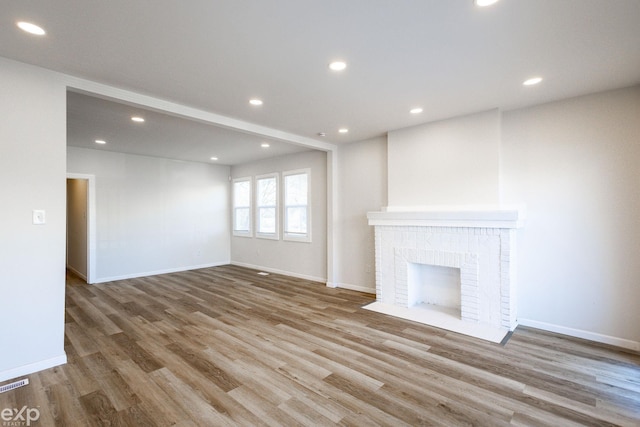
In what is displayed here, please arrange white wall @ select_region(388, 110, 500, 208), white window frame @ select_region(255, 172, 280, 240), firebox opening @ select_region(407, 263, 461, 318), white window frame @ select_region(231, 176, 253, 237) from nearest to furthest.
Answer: white wall @ select_region(388, 110, 500, 208) < firebox opening @ select_region(407, 263, 461, 318) < white window frame @ select_region(255, 172, 280, 240) < white window frame @ select_region(231, 176, 253, 237)

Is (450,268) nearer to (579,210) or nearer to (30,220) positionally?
(579,210)

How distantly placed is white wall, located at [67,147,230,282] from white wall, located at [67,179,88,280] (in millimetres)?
420

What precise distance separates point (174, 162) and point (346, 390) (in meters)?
6.53

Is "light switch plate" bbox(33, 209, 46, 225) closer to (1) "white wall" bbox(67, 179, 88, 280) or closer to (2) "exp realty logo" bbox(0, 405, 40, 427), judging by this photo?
(2) "exp realty logo" bbox(0, 405, 40, 427)

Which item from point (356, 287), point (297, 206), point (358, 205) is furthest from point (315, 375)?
point (297, 206)

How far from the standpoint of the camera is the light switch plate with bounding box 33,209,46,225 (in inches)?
102

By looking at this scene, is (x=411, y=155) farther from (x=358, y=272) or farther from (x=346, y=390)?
(x=346, y=390)

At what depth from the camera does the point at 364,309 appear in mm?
4266

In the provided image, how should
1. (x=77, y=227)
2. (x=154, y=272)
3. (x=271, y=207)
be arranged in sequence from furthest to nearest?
(x=271, y=207) → (x=77, y=227) → (x=154, y=272)

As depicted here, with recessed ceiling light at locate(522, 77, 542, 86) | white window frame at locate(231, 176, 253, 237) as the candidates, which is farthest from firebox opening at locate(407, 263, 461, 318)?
white window frame at locate(231, 176, 253, 237)

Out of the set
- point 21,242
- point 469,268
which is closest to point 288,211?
point 469,268

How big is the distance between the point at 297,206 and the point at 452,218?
347cm

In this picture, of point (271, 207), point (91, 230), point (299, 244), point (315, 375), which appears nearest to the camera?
point (315, 375)

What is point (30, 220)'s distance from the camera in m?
2.58
